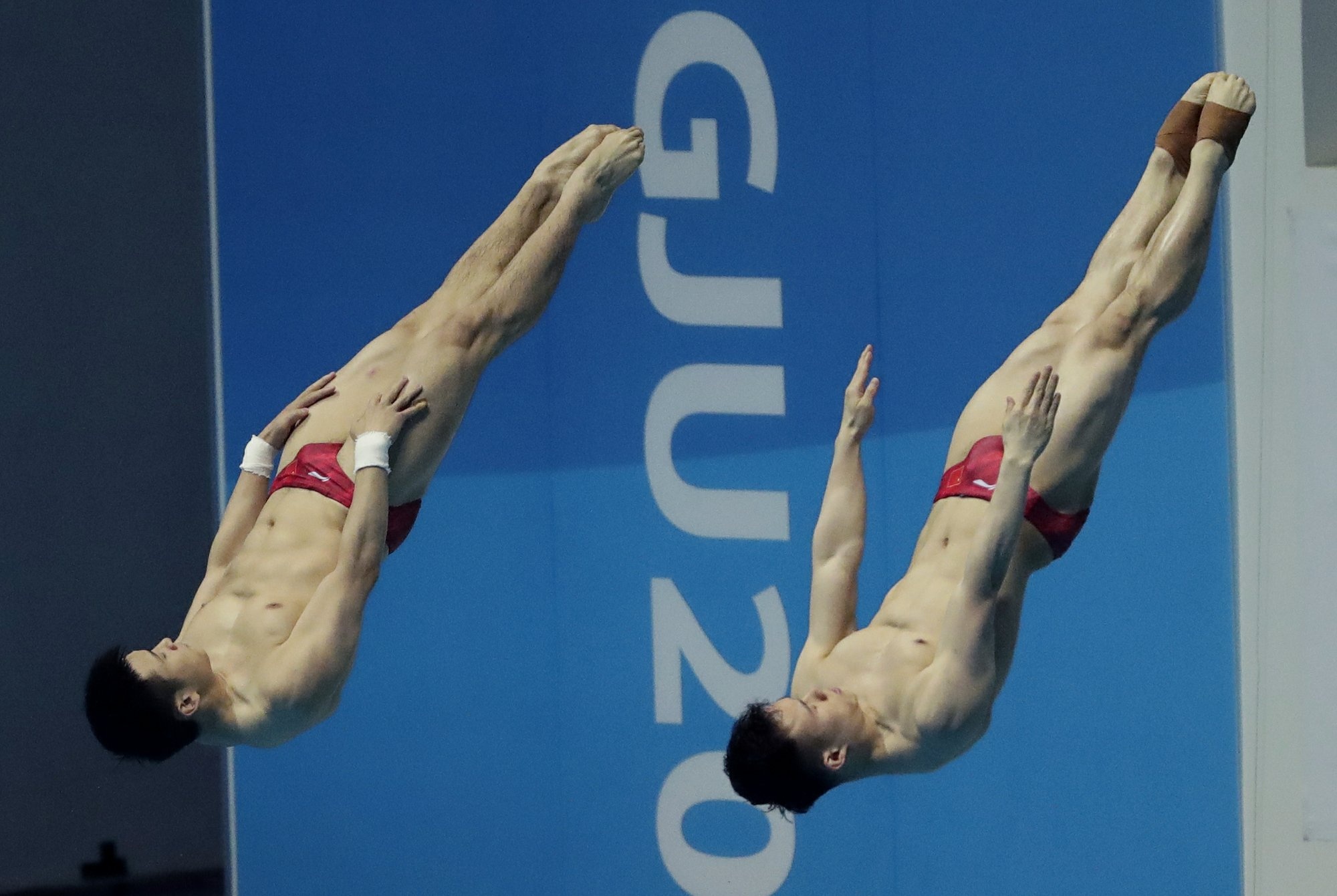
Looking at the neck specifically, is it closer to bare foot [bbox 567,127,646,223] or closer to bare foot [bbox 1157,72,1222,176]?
bare foot [bbox 567,127,646,223]

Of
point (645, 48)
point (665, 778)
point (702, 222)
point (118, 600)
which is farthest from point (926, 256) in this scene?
point (118, 600)

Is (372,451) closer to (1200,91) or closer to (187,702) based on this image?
(187,702)

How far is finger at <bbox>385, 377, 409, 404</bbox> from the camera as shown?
4.85 metres

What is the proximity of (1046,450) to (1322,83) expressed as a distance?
9.17 feet

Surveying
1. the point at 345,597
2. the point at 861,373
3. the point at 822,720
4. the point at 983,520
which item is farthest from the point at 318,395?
the point at 983,520

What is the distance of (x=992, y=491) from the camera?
4492 mm

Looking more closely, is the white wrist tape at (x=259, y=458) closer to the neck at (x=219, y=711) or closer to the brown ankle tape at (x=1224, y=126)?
the neck at (x=219, y=711)

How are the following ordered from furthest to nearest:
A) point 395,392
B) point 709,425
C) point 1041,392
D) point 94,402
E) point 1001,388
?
point 94,402, point 709,425, point 395,392, point 1001,388, point 1041,392

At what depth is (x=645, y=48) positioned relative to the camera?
6992 mm

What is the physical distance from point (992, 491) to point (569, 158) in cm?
170

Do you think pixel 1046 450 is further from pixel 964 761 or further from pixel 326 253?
pixel 326 253

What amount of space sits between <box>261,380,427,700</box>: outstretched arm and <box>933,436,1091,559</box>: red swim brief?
1507mm

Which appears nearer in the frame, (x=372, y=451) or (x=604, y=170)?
(x=372, y=451)

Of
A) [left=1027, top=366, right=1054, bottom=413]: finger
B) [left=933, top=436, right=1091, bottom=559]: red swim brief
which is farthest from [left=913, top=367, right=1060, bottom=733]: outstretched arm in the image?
[left=933, top=436, right=1091, bottom=559]: red swim brief
